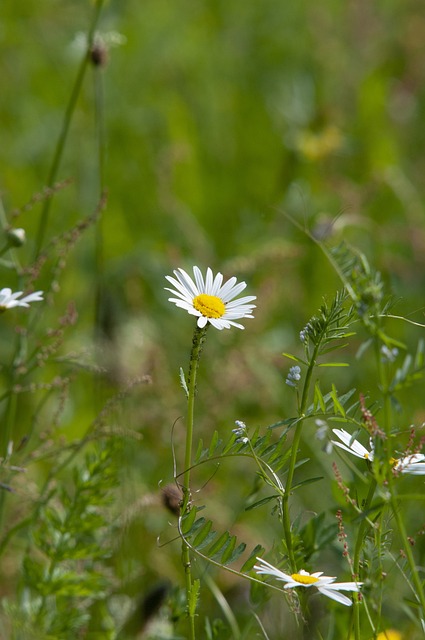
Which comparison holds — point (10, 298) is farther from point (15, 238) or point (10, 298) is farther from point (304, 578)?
point (304, 578)

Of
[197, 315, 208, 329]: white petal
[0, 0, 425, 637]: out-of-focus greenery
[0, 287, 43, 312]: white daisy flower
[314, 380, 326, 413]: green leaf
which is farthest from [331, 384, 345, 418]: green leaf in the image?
[0, 0, 425, 637]: out-of-focus greenery

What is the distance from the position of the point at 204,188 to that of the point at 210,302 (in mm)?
1958

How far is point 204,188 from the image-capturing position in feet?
9.32

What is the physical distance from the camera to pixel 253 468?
6.16 feet

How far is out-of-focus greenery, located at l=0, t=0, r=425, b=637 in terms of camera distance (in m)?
1.83

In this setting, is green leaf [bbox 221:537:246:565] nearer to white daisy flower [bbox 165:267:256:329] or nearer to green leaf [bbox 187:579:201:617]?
green leaf [bbox 187:579:201:617]

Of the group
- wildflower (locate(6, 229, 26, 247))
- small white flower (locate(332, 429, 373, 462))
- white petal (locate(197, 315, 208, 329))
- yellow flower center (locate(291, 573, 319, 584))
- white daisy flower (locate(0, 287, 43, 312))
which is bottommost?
yellow flower center (locate(291, 573, 319, 584))

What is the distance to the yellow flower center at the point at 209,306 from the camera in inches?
35.7

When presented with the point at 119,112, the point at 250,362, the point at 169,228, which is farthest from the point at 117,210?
the point at 250,362

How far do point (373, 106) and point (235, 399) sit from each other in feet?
4.82

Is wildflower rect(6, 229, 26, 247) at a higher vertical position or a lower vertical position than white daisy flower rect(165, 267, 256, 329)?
higher

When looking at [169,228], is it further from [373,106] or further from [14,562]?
[14,562]

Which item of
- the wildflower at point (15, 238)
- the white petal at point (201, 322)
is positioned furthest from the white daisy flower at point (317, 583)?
the wildflower at point (15, 238)

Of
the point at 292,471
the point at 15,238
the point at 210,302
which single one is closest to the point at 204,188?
the point at 15,238
